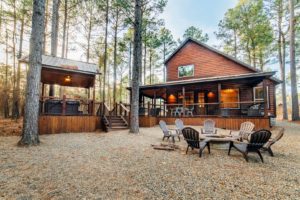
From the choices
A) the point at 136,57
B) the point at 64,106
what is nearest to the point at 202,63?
the point at 136,57

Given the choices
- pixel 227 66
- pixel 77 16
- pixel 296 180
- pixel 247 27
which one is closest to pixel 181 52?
pixel 227 66

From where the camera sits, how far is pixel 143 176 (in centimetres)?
333

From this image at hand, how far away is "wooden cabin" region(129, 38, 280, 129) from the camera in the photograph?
11.6m

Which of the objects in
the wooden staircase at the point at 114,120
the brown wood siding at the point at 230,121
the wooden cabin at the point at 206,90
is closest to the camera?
the brown wood siding at the point at 230,121

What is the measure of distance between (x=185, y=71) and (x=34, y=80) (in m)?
13.1

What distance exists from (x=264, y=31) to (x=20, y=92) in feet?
84.5

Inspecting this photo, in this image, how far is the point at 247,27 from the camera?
19438mm

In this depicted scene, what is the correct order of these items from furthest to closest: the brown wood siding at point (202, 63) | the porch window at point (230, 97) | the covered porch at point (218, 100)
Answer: the brown wood siding at point (202, 63), the porch window at point (230, 97), the covered porch at point (218, 100)

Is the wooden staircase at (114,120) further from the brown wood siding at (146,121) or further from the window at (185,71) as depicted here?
the window at (185,71)

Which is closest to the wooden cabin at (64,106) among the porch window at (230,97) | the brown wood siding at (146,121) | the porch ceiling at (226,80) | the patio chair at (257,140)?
the brown wood siding at (146,121)

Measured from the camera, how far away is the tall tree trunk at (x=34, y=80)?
585 cm

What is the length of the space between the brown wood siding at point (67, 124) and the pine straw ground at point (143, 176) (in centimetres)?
383

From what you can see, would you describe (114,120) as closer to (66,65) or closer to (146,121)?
(146,121)

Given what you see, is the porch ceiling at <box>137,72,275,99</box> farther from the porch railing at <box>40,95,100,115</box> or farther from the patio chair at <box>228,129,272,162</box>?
the patio chair at <box>228,129,272,162</box>
